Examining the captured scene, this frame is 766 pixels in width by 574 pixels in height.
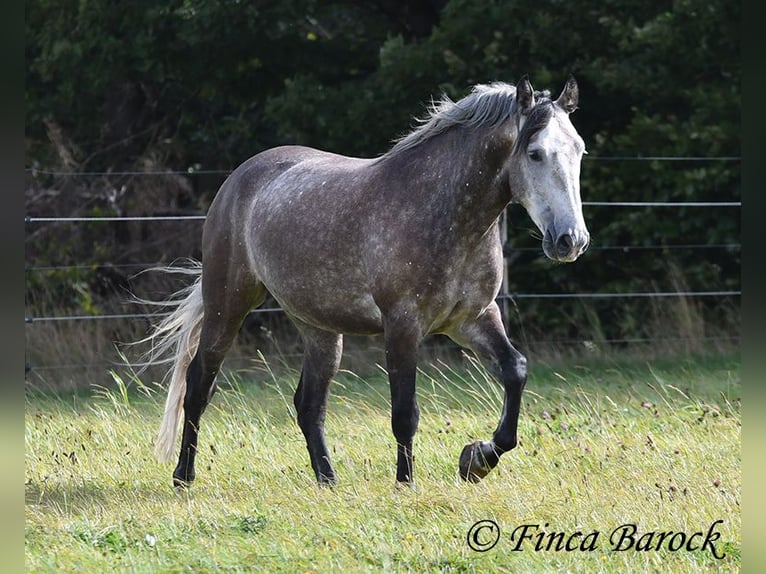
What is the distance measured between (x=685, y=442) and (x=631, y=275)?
617 cm

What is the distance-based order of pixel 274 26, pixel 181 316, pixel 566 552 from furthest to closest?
pixel 274 26
pixel 181 316
pixel 566 552

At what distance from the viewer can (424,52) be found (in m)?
10.9

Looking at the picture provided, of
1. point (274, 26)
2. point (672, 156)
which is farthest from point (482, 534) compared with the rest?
point (274, 26)

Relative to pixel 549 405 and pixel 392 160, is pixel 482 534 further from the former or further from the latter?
pixel 549 405

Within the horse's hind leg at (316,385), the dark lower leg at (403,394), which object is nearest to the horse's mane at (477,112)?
the dark lower leg at (403,394)

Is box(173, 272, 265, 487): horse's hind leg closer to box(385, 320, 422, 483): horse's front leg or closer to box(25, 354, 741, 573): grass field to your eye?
box(25, 354, 741, 573): grass field

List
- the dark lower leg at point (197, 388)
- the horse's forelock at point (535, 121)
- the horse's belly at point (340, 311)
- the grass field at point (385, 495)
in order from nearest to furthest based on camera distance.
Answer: the grass field at point (385, 495)
the horse's forelock at point (535, 121)
the horse's belly at point (340, 311)
the dark lower leg at point (197, 388)

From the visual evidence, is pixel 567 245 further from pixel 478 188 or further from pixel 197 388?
pixel 197 388

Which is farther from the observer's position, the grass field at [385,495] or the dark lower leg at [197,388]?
the dark lower leg at [197,388]

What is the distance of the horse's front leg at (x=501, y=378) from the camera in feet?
16.4

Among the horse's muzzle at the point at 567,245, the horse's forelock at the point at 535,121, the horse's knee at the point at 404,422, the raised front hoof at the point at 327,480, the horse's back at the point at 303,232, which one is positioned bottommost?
the raised front hoof at the point at 327,480

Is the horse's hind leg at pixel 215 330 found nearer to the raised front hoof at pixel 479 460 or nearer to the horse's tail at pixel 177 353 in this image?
the horse's tail at pixel 177 353

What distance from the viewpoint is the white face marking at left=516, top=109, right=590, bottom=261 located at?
14.6 ft

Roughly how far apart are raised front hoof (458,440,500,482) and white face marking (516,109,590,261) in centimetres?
99
